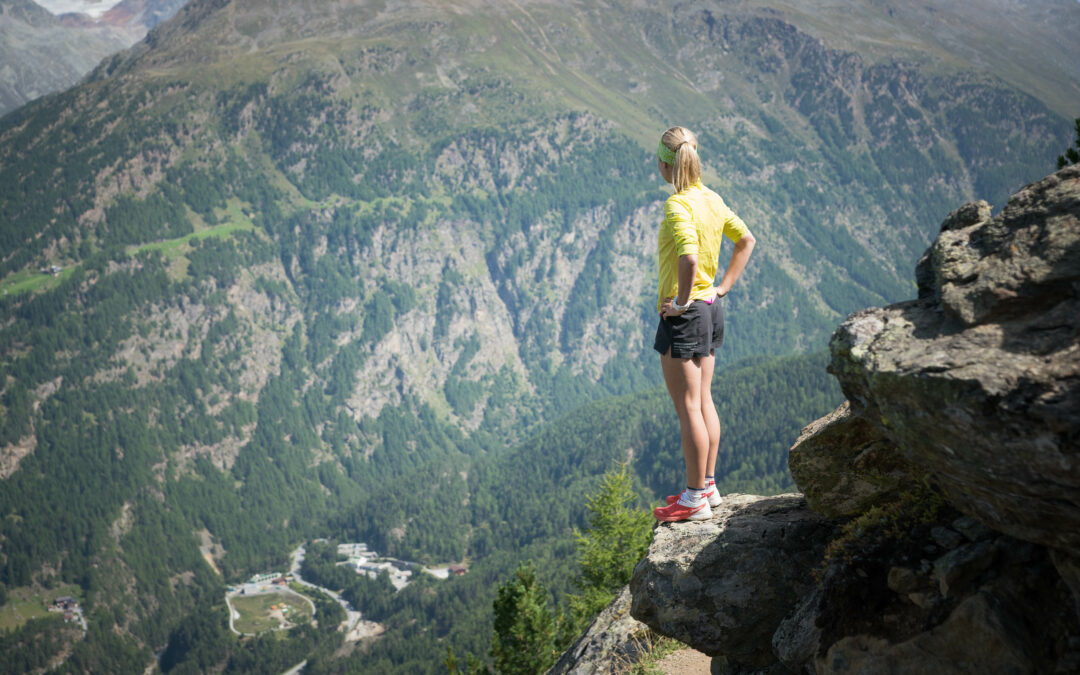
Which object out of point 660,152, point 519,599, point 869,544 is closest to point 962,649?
point 869,544

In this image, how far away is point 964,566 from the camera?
29.1ft

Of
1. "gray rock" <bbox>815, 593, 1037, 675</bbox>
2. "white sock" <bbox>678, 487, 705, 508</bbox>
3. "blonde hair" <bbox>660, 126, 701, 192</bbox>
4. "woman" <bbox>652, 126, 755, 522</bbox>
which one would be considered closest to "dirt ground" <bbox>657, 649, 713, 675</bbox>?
"white sock" <bbox>678, 487, 705, 508</bbox>

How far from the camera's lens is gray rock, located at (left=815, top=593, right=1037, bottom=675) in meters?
8.16

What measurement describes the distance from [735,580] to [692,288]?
4709 mm

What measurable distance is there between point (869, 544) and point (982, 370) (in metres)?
3.48

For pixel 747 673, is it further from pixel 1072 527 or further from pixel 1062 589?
pixel 1072 527

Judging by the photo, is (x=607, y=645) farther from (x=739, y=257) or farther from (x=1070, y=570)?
(x=1070, y=570)

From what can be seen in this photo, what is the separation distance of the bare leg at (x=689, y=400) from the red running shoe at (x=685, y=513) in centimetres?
158

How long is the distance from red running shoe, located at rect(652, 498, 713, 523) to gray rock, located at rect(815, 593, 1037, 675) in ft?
14.6

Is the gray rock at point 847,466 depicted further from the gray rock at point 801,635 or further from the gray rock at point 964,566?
the gray rock at point 964,566

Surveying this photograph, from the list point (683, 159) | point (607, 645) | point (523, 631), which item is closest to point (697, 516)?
point (607, 645)

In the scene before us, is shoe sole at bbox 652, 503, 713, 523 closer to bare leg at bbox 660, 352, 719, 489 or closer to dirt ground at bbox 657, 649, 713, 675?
bare leg at bbox 660, 352, 719, 489

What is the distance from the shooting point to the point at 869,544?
1014cm

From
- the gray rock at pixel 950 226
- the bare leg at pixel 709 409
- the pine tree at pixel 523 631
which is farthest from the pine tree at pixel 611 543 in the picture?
the gray rock at pixel 950 226
